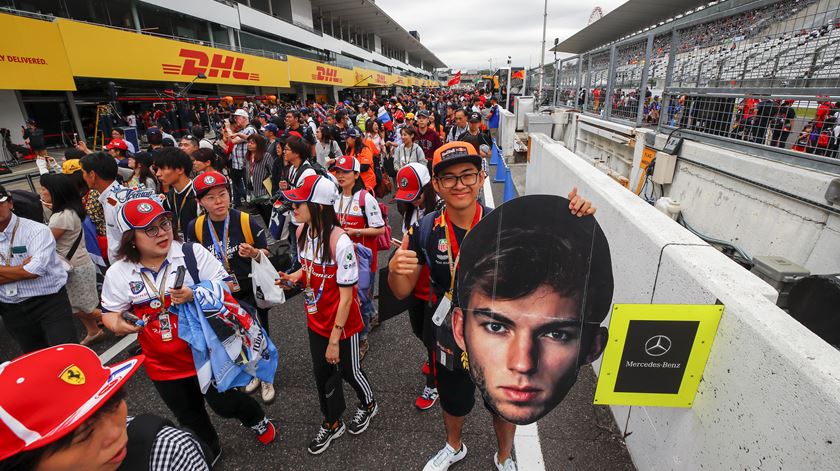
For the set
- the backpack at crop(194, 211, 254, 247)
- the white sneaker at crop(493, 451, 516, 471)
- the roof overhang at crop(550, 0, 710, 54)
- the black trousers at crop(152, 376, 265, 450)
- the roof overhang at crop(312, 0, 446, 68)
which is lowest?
the white sneaker at crop(493, 451, 516, 471)

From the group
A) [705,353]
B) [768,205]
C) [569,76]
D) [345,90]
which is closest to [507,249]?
Result: [705,353]

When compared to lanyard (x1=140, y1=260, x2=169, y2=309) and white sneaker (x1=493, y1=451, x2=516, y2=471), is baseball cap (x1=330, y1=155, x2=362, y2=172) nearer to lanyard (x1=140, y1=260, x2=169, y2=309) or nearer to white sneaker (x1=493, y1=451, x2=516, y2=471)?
lanyard (x1=140, y1=260, x2=169, y2=309)

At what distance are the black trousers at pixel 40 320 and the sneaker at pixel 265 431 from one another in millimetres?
1937

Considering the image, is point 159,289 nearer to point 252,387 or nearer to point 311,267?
point 311,267

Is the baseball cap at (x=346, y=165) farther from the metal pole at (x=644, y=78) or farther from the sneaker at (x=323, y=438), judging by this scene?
the metal pole at (x=644, y=78)

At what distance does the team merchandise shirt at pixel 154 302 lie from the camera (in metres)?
2.20

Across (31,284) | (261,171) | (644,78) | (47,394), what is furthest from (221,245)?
(644,78)

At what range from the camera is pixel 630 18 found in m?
22.1

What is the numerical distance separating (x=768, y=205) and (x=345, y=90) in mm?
45857

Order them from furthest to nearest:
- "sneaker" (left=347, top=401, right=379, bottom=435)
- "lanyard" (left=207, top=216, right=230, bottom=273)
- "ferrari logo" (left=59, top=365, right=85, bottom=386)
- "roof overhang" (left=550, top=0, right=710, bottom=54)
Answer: "roof overhang" (left=550, top=0, right=710, bottom=54)
"lanyard" (left=207, top=216, right=230, bottom=273)
"sneaker" (left=347, top=401, right=379, bottom=435)
"ferrari logo" (left=59, top=365, right=85, bottom=386)

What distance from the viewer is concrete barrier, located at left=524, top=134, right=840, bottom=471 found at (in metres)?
1.22

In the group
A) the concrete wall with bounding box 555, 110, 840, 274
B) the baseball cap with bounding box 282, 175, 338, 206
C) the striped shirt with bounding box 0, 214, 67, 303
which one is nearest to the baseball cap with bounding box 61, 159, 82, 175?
the striped shirt with bounding box 0, 214, 67, 303

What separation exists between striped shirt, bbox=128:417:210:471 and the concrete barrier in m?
2.09

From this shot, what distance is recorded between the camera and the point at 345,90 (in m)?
44.8
